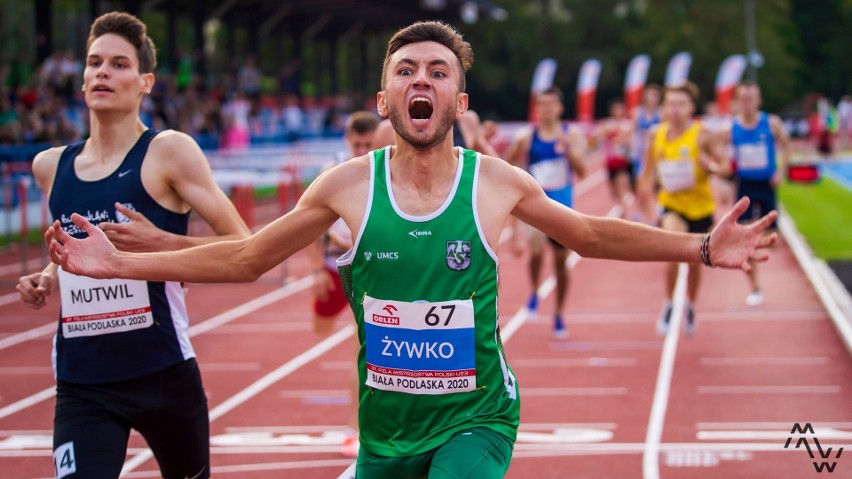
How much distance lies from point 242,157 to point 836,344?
1321 centimetres

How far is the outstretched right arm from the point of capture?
3957mm

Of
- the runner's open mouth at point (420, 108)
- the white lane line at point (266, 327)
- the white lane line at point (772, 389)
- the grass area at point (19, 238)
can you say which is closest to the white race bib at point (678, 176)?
the white lane line at point (772, 389)

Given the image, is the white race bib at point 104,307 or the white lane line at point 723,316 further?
the white lane line at point 723,316

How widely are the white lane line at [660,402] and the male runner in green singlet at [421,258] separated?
3309mm

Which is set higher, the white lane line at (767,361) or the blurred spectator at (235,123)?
the white lane line at (767,361)

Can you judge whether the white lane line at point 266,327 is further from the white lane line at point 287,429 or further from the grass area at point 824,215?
the grass area at point 824,215

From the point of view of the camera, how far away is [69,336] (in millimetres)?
4664

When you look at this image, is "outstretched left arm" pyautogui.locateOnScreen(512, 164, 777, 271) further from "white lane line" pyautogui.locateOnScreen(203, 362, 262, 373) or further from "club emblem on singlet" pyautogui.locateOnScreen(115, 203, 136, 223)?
"white lane line" pyautogui.locateOnScreen(203, 362, 262, 373)

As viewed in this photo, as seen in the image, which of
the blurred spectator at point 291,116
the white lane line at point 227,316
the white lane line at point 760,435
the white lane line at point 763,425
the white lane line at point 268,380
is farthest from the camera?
the blurred spectator at point 291,116

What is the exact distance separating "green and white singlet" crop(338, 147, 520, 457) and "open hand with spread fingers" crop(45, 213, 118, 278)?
2.38ft

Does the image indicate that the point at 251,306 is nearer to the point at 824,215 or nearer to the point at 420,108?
the point at 420,108

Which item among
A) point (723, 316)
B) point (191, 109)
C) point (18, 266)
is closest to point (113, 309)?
point (723, 316)

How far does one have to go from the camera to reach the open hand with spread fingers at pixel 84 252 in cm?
390

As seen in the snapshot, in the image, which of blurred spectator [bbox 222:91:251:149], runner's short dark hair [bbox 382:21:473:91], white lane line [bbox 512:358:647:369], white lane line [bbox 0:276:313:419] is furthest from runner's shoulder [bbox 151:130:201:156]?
blurred spectator [bbox 222:91:251:149]
